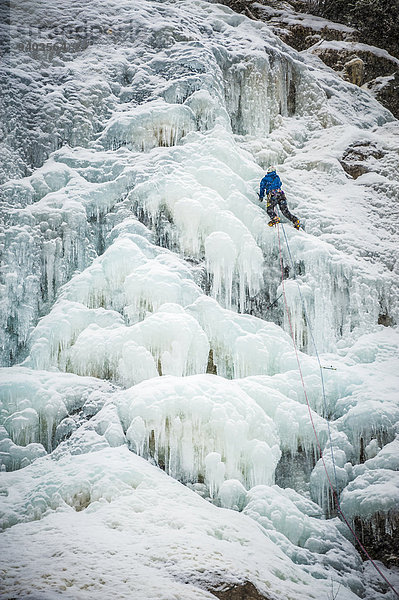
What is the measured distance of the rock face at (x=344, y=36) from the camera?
12883 mm

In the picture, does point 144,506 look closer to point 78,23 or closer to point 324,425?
point 324,425

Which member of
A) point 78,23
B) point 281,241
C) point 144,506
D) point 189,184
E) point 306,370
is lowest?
point 144,506

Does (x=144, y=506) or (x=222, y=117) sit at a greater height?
(x=222, y=117)

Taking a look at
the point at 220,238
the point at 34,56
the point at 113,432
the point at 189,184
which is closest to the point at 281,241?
the point at 220,238

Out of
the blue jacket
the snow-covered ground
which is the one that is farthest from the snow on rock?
the blue jacket

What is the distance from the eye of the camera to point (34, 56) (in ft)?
29.7

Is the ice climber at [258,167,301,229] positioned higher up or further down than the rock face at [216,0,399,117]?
further down

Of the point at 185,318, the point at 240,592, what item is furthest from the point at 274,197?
the point at 240,592

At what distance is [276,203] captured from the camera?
25.3 feet

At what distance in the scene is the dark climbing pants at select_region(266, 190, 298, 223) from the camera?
7695 mm

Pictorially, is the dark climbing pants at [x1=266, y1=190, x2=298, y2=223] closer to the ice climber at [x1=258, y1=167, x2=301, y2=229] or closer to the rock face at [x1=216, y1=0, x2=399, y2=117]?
the ice climber at [x1=258, y1=167, x2=301, y2=229]

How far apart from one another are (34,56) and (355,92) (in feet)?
23.7

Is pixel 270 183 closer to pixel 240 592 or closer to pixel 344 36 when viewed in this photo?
pixel 240 592

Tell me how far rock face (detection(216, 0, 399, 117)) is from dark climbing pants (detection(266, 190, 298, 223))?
696 centimetres
